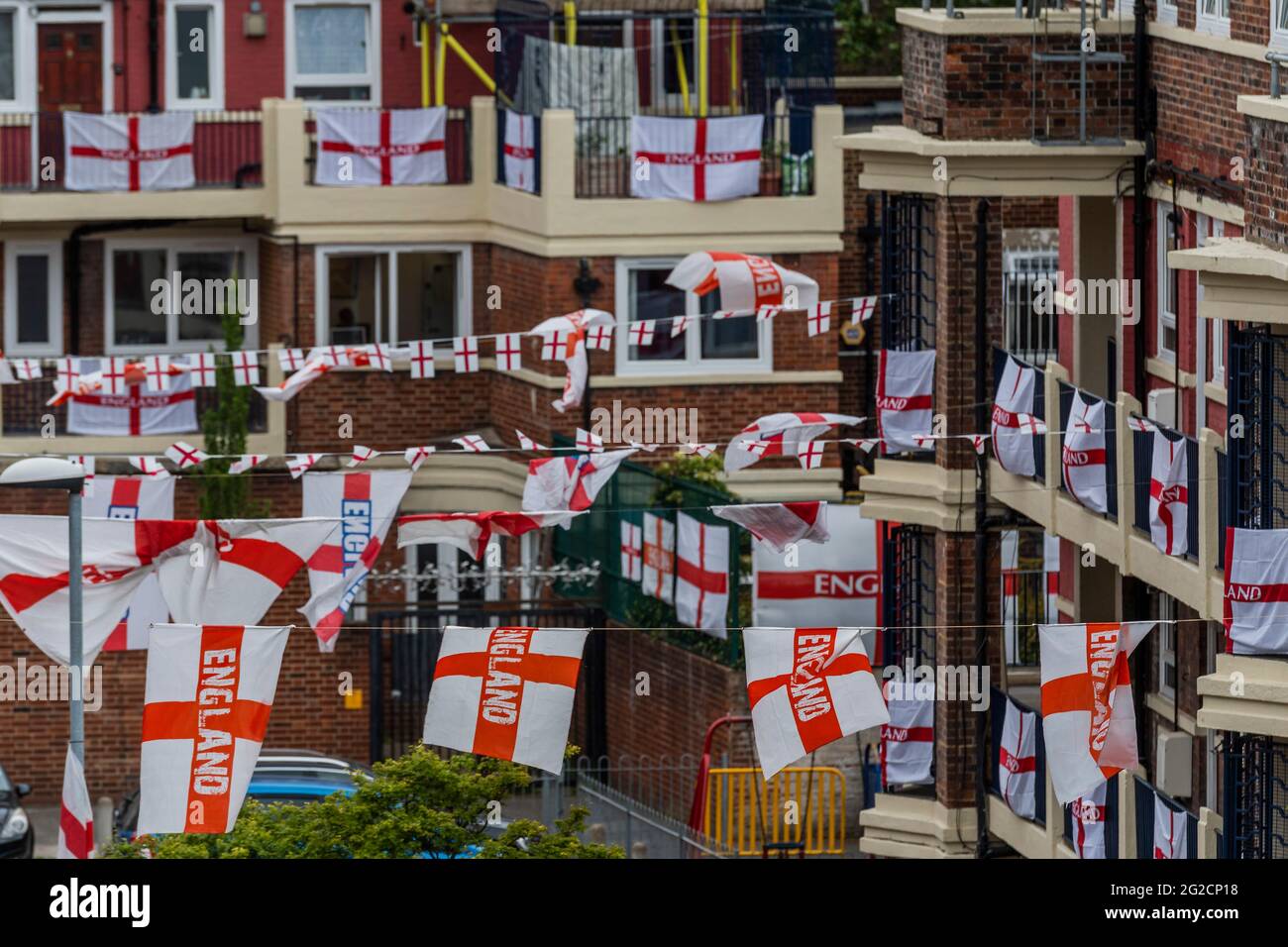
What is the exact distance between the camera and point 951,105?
2325cm

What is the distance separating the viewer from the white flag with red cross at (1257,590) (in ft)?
60.2

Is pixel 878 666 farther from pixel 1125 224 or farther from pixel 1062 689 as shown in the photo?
pixel 1062 689

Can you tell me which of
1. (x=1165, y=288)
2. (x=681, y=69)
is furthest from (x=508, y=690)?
(x=681, y=69)

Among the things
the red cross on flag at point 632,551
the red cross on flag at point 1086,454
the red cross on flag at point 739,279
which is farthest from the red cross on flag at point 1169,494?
the red cross on flag at point 632,551

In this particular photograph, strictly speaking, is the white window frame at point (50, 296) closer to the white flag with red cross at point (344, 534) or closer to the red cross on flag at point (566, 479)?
the white flag with red cross at point (344, 534)

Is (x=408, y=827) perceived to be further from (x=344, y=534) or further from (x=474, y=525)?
(x=344, y=534)

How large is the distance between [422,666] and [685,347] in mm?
4730

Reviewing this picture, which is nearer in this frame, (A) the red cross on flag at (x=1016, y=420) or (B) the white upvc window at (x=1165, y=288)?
(B) the white upvc window at (x=1165, y=288)

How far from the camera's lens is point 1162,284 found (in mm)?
23016

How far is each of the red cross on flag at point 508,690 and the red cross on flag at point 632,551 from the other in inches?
500

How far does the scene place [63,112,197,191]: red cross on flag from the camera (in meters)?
34.8
